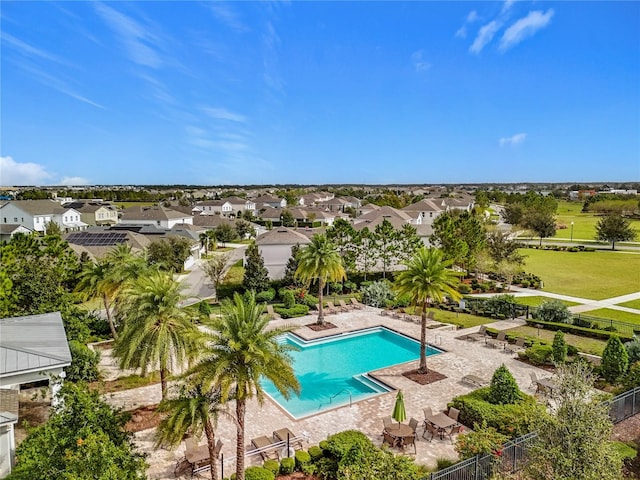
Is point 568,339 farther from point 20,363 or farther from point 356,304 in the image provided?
point 20,363

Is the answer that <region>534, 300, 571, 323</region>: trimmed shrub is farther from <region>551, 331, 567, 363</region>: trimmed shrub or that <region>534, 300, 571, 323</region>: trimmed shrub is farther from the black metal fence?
the black metal fence

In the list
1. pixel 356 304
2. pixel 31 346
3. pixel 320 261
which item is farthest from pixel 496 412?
pixel 356 304

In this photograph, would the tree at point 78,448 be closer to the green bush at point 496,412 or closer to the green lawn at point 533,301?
the green bush at point 496,412

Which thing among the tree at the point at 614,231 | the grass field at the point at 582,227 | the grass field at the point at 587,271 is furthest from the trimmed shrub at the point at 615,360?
the grass field at the point at 582,227

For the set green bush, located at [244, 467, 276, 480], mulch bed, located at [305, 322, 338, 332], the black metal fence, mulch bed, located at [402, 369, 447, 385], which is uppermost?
the black metal fence

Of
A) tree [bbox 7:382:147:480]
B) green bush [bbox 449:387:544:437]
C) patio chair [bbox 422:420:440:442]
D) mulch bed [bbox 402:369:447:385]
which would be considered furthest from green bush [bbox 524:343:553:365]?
tree [bbox 7:382:147:480]

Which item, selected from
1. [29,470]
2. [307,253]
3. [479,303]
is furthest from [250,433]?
[479,303]
